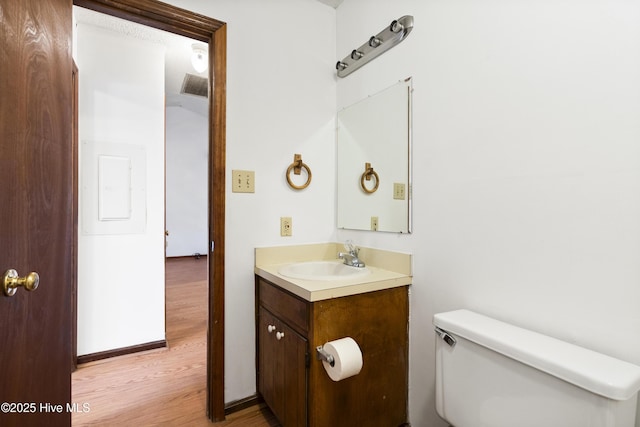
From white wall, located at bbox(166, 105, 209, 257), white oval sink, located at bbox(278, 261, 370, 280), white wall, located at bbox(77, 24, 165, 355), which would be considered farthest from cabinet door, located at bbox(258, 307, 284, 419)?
white wall, located at bbox(166, 105, 209, 257)

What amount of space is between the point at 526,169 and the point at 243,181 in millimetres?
1229

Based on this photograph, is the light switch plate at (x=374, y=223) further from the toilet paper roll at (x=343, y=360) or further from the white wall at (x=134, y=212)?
the white wall at (x=134, y=212)

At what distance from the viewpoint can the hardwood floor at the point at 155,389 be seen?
4.90 feet

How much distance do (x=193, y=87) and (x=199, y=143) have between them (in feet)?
7.54

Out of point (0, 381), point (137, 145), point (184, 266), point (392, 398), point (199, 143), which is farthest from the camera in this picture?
point (199, 143)

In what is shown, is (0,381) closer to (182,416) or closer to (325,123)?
(182,416)

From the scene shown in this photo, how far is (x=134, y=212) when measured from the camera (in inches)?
85.1

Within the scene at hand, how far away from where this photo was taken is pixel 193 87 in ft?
12.5

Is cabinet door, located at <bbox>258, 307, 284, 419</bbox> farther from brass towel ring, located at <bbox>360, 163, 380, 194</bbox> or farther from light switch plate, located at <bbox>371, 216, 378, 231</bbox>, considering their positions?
brass towel ring, located at <bbox>360, 163, 380, 194</bbox>

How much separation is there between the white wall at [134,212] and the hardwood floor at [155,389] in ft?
0.58

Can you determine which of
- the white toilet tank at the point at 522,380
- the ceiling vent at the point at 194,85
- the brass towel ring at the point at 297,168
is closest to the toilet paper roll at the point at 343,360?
the white toilet tank at the point at 522,380

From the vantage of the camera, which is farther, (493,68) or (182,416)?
(182,416)

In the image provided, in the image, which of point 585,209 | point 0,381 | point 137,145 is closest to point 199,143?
point 137,145

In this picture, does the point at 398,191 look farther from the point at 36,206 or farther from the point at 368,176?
the point at 36,206
